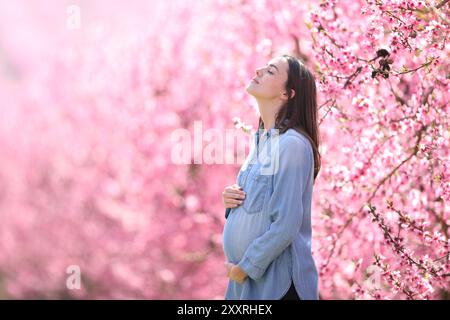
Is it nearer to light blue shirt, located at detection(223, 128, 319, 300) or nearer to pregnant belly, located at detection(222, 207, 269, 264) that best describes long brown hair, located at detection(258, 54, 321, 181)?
light blue shirt, located at detection(223, 128, 319, 300)

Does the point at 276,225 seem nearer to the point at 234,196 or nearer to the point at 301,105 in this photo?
the point at 234,196

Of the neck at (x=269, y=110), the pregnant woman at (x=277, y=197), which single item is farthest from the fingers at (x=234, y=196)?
the neck at (x=269, y=110)

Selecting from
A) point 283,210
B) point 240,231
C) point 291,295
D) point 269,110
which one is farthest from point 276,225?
point 269,110

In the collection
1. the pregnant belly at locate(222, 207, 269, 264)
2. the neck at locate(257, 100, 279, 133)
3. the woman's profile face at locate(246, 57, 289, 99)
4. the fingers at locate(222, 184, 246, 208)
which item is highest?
Answer: the woman's profile face at locate(246, 57, 289, 99)

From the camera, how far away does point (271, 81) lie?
362 centimetres

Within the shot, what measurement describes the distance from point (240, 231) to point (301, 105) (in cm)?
73

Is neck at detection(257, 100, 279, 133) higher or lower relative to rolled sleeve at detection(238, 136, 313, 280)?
higher

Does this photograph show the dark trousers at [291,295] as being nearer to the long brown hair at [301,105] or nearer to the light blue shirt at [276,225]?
the light blue shirt at [276,225]

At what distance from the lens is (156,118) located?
9.98 meters

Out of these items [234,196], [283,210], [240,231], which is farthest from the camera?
[234,196]

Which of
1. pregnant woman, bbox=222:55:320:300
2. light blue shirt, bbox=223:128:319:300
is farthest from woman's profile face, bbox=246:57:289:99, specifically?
light blue shirt, bbox=223:128:319:300

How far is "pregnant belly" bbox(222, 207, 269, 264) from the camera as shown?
345 cm
